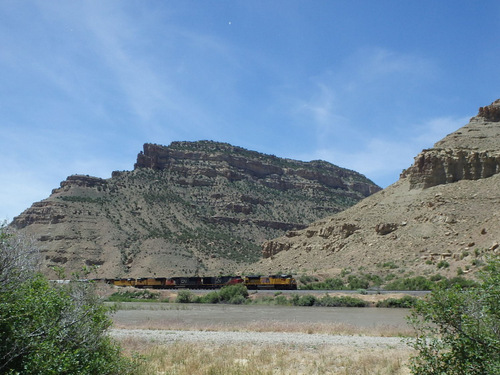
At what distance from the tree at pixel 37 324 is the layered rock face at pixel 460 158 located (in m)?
60.8

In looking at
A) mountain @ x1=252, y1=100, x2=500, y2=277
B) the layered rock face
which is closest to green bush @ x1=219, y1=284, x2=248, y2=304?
mountain @ x1=252, y1=100, x2=500, y2=277

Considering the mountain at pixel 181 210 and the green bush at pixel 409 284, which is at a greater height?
the mountain at pixel 181 210

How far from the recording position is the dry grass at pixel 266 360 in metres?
13.0

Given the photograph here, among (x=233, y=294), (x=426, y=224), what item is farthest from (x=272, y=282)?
(x=426, y=224)

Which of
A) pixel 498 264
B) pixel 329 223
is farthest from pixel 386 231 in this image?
pixel 498 264

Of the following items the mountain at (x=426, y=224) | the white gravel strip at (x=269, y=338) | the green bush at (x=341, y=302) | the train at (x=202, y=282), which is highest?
the mountain at (x=426, y=224)

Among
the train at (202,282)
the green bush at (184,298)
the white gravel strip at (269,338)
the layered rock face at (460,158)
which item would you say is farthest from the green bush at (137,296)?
the layered rock face at (460,158)

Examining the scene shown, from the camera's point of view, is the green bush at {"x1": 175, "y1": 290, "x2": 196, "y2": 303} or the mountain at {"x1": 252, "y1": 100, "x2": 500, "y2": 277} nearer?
the mountain at {"x1": 252, "y1": 100, "x2": 500, "y2": 277}

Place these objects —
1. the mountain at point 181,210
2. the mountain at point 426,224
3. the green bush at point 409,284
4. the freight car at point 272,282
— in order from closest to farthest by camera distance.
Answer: the green bush at point 409,284 < the mountain at point 426,224 < the freight car at point 272,282 < the mountain at point 181,210

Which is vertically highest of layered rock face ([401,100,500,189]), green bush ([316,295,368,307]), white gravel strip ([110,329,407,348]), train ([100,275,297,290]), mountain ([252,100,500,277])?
layered rock face ([401,100,500,189])

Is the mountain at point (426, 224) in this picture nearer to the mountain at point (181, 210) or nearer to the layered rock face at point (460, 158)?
the layered rock face at point (460, 158)

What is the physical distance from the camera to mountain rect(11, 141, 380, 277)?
92.6 m

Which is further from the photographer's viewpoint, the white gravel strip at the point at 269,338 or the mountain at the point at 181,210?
the mountain at the point at 181,210

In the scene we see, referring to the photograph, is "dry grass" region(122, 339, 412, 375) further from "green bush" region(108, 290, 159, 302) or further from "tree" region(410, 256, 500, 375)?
"green bush" region(108, 290, 159, 302)
